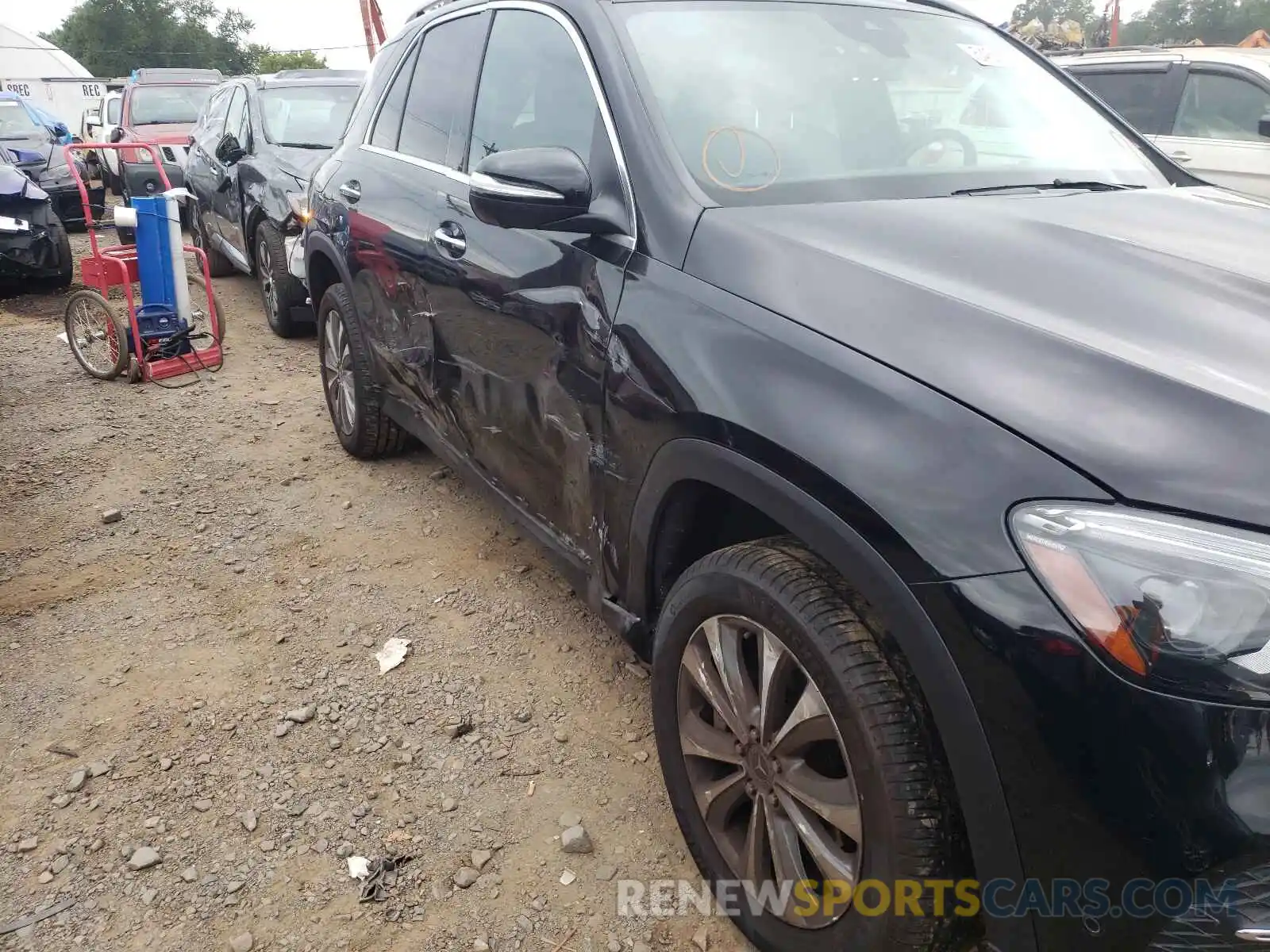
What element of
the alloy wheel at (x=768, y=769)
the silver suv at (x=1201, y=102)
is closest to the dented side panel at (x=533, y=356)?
the alloy wheel at (x=768, y=769)

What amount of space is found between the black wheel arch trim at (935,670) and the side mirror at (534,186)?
837mm

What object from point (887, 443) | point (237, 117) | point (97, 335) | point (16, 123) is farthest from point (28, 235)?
point (887, 443)

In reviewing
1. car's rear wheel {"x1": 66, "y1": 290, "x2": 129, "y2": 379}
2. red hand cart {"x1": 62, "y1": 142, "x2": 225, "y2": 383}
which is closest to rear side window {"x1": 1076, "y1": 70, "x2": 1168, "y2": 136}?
red hand cart {"x1": 62, "y1": 142, "x2": 225, "y2": 383}

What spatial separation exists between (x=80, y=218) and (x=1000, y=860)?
13.5 m

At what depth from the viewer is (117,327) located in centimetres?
581

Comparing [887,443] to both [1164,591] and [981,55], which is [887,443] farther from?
[981,55]

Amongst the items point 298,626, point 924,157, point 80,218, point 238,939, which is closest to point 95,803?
point 238,939

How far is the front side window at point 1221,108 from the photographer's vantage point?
6965 millimetres

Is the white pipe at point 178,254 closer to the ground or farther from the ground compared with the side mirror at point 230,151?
closer to the ground

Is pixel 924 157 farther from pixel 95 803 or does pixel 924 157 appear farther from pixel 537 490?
pixel 95 803

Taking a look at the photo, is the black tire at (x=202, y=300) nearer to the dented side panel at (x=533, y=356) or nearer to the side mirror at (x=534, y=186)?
the dented side panel at (x=533, y=356)

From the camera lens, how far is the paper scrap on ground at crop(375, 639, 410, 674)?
305 cm

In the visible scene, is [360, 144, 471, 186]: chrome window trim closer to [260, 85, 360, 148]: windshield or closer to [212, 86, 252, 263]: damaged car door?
[260, 85, 360, 148]: windshield

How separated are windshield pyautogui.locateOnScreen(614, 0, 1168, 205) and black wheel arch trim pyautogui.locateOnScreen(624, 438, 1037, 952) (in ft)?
2.56
